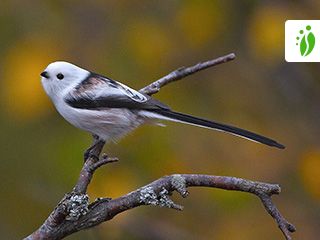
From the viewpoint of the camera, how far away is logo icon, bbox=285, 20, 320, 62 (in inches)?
153

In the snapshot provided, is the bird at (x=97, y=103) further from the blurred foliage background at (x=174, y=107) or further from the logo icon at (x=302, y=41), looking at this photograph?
the blurred foliage background at (x=174, y=107)

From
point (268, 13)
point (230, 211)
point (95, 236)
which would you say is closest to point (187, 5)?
point (268, 13)

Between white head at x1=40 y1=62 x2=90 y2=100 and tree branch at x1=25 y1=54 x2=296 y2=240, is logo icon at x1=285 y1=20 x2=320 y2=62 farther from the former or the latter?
tree branch at x1=25 y1=54 x2=296 y2=240

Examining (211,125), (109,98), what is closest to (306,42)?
(109,98)

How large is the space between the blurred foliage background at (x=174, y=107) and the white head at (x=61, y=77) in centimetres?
142

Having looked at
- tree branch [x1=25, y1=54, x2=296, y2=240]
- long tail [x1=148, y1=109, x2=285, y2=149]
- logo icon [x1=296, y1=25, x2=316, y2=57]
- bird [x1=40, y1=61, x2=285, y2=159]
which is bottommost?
tree branch [x1=25, y1=54, x2=296, y2=240]

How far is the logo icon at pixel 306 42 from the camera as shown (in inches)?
152

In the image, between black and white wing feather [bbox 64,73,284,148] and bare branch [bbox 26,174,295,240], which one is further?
black and white wing feather [bbox 64,73,284,148]

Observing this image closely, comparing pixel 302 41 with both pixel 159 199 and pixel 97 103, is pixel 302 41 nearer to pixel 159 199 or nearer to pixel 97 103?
pixel 97 103

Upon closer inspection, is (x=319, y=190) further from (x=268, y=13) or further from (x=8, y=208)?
(x=8, y=208)

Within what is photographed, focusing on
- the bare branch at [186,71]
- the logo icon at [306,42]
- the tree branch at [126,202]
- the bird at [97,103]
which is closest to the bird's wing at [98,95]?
the bird at [97,103]

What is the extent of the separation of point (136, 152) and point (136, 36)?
0.72m

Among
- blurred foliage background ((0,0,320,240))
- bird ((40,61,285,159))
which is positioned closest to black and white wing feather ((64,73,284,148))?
bird ((40,61,285,159))

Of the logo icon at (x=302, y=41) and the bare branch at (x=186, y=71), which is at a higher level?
the logo icon at (x=302, y=41)
